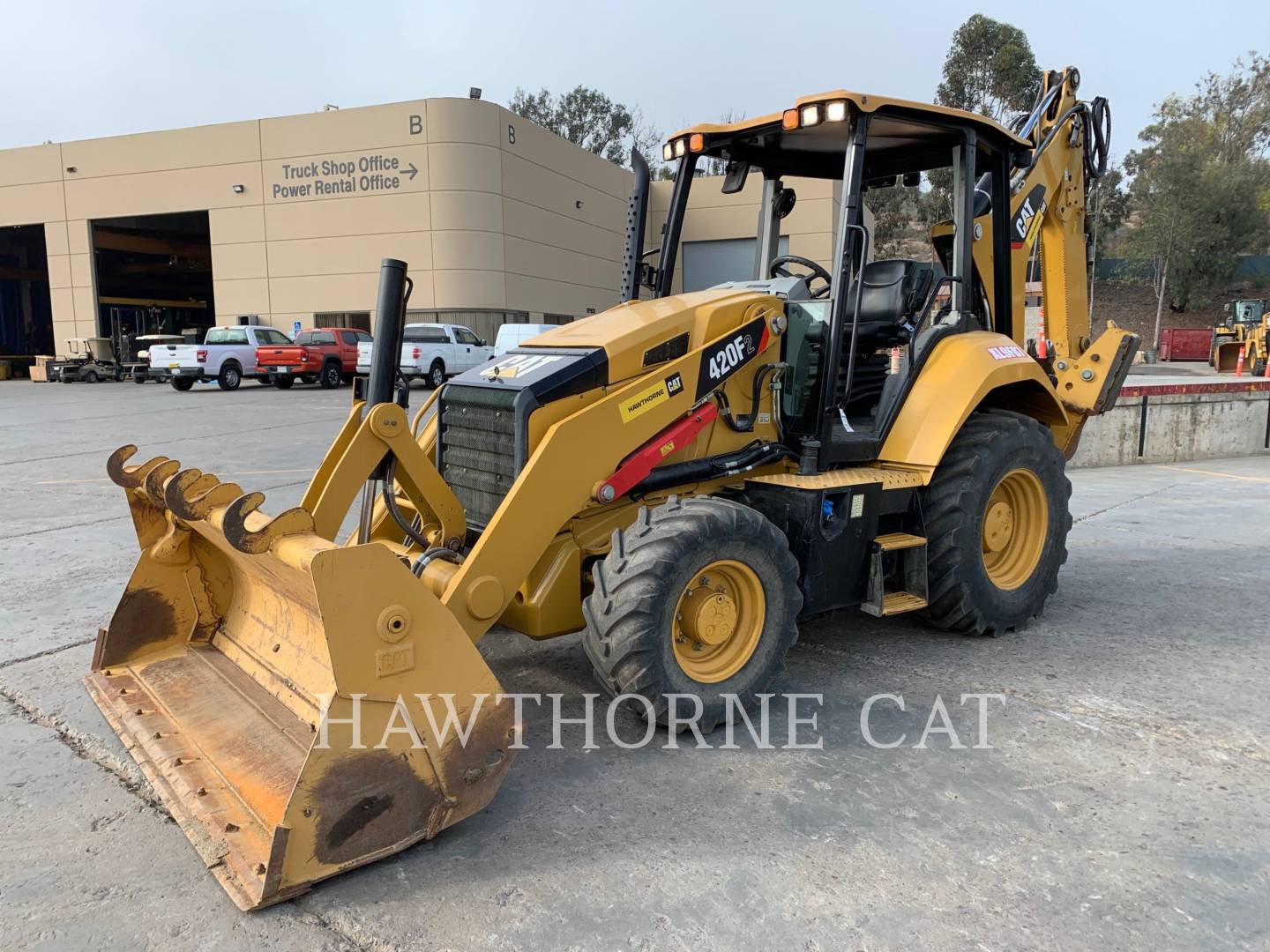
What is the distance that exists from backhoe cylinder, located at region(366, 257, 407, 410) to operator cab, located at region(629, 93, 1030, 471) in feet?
5.87

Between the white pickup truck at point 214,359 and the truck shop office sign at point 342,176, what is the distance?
6.87 metres

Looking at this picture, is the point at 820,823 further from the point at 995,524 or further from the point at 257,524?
the point at 995,524

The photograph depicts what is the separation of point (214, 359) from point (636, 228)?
24.9 meters

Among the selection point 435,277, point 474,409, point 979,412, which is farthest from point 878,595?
point 435,277

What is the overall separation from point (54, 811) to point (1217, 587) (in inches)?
268

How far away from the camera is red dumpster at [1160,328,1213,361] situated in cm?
3956

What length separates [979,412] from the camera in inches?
213

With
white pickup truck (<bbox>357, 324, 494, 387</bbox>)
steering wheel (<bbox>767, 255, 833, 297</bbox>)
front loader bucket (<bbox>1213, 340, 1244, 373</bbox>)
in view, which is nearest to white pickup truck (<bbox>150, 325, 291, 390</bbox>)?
white pickup truck (<bbox>357, 324, 494, 387</bbox>)

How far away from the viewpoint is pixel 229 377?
88.4 ft

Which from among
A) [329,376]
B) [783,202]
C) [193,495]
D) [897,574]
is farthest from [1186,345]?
[193,495]

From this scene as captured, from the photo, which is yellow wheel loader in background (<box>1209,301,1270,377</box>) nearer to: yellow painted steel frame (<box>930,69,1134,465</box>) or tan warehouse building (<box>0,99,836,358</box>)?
tan warehouse building (<box>0,99,836,358</box>)

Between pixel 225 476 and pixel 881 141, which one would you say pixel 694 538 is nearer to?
pixel 881 141

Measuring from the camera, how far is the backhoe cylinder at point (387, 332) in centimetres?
385

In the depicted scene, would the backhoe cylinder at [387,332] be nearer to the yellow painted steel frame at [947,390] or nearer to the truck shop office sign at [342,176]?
the yellow painted steel frame at [947,390]
